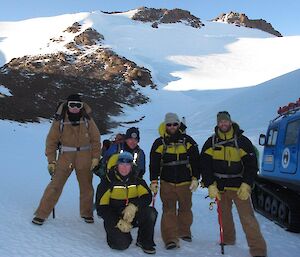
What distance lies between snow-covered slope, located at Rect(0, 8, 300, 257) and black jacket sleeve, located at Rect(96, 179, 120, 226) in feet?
1.16

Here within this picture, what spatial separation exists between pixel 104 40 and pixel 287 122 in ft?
196

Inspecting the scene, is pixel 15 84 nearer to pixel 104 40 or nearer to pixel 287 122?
pixel 104 40

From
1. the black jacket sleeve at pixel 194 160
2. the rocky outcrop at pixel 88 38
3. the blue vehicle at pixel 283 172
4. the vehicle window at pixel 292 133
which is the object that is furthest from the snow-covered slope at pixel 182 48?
the black jacket sleeve at pixel 194 160

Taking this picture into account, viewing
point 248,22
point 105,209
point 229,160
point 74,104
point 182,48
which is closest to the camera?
point 105,209

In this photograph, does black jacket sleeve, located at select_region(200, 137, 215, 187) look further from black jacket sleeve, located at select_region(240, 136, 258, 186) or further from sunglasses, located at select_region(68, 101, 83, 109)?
sunglasses, located at select_region(68, 101, 83, 109)

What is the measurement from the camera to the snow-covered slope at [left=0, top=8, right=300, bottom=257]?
6.29 metres

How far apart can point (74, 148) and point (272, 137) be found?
5067 millimetres

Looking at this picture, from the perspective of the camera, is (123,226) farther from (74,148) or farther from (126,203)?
(74,148)

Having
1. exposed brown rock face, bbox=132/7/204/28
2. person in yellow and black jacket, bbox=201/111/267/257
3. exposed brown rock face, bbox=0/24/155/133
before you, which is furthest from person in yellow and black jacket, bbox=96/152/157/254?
exposed brown rock face, bbox=132/7/204/28

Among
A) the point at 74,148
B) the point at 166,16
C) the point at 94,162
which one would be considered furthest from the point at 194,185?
the point at 166,16

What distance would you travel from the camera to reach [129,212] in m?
6.11

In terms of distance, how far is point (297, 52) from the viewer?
61.4 meters

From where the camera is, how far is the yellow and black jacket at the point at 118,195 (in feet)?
20.8

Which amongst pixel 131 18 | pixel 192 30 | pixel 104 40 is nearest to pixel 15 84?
pixel 104 40
